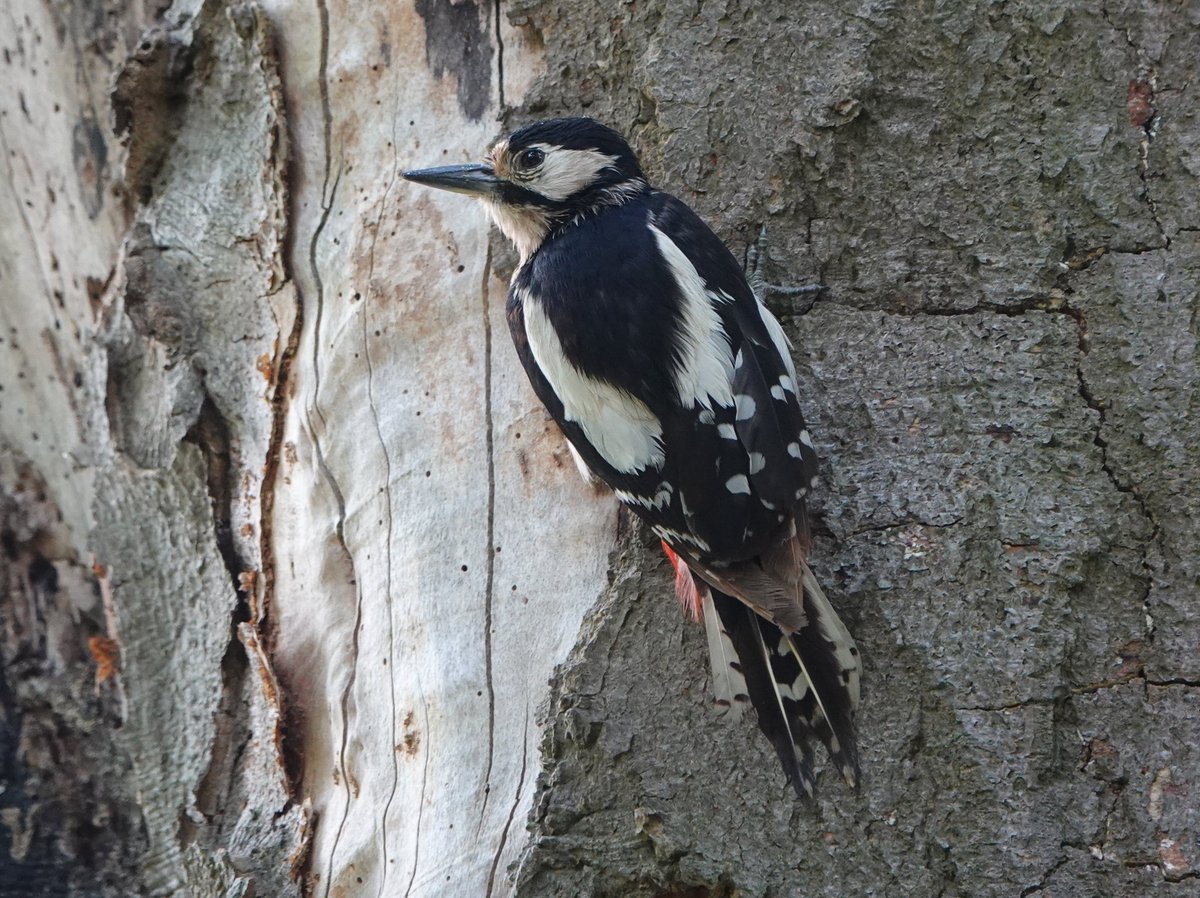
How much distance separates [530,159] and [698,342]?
2.00 feet

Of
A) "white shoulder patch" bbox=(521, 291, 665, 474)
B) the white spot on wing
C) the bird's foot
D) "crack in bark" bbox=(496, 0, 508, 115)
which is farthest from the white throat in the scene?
the white spot on wing

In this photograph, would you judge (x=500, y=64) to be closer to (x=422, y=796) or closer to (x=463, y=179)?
(x=463, y=179)

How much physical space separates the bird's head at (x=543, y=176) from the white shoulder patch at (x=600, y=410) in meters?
0.34

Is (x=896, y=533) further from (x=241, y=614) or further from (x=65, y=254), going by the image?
(x=65, y=254)

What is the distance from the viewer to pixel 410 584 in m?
2.57

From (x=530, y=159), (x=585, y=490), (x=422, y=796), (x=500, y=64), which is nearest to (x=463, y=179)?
(x=530, y=159)

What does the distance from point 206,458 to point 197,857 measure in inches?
38.8

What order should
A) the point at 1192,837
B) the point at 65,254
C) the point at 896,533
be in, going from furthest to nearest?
the point at 65,254 < the point at 896,533 < the point at 1192,837

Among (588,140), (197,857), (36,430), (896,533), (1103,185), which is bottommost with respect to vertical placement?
(197,857)

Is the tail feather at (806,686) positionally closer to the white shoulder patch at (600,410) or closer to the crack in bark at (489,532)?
the white shoulder patch at (600,410)

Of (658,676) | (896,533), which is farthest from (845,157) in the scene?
(658,676)

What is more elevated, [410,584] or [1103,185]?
[1103,185]

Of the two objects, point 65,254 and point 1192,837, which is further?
point 65,254

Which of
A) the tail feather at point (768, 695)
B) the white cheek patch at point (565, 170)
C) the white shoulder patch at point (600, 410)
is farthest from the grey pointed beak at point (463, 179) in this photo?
the tail feather at point (768, 695)
